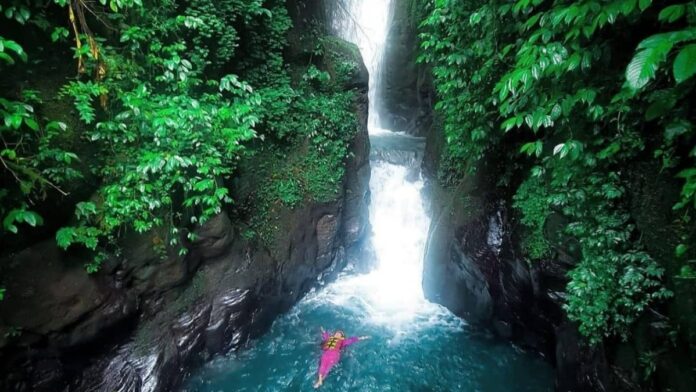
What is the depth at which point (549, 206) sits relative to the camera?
4.79 metres

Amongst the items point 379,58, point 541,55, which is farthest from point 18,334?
point 379,58

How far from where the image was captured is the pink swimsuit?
213 inches

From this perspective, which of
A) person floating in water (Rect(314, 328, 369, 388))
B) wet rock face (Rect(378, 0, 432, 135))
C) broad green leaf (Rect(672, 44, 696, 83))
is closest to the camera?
broad green leaf (Rect(672, 44, 696, 83))

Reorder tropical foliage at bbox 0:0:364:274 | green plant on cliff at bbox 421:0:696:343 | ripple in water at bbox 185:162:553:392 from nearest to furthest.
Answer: green plant on cliff at bbox 421:0:696:343
tropical foliage at bbox 0:0:364:274
ripple in water at bbox 185:162:553:392

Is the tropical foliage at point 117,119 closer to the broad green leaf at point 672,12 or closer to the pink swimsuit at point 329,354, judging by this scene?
the pink swimsuit at point 329,354

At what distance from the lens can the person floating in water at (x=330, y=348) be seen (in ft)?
17.6

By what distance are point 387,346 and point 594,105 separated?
4.91 meters

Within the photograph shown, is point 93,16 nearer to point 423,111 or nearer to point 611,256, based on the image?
point 611,256

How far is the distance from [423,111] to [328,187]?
27.1 ft

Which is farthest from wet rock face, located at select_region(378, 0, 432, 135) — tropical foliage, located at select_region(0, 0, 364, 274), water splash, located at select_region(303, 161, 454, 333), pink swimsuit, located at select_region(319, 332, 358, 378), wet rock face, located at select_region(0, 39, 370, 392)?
pink swimsuit, located at select_region(319, 332, 358, 378)

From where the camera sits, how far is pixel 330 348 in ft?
18.8

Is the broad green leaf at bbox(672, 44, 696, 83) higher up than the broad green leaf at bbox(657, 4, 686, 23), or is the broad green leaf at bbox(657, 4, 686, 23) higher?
the broad green leaf at bbox(657, 4, 686, 23)

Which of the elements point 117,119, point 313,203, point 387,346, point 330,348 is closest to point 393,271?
point 387,346

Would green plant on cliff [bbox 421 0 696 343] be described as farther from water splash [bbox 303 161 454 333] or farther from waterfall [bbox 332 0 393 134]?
waterfall [bbox 332 0 393 134]
